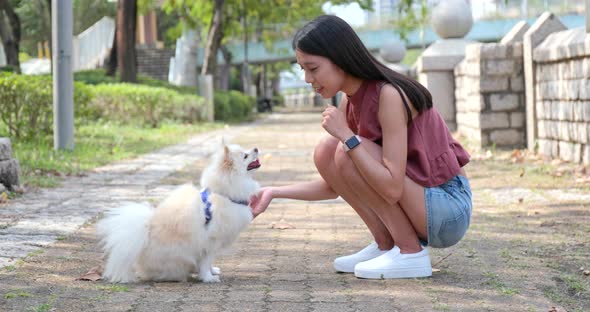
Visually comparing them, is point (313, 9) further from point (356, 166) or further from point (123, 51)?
point (356, 166)

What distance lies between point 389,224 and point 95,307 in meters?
1.60

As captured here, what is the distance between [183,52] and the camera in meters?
44.0

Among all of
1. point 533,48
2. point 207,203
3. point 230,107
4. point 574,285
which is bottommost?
point 230,107

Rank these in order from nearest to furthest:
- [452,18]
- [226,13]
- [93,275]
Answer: [93,275]
[452,18]
[226,13]

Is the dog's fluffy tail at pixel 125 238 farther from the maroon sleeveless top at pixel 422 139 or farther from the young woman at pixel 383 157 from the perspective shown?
the maroon sleeveless top at pixel 422 139

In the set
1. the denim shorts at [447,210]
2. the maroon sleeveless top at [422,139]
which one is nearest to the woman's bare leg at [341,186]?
the maroon sleeveless top at [422,139]

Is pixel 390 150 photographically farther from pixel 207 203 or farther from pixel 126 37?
pixel 126 37

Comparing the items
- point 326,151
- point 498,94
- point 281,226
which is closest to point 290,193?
point 326,151

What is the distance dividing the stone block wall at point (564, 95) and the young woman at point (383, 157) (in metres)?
5.77

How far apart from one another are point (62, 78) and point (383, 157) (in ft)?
31.3

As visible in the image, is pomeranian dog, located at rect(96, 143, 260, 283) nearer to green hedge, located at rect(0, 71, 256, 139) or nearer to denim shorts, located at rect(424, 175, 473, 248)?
denim shorts, located at rect(424, 175, 473, 248)

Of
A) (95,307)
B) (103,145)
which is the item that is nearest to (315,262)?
→ (95,307)

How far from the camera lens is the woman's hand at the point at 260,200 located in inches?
201

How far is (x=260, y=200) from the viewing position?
16.7 feet
